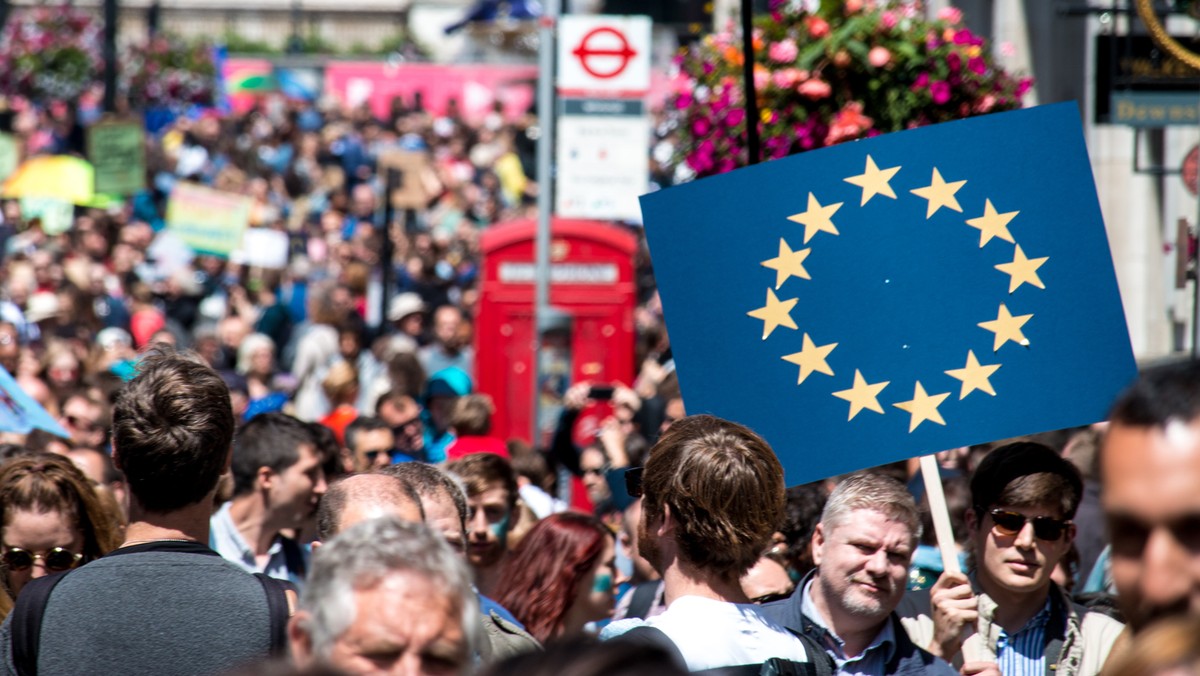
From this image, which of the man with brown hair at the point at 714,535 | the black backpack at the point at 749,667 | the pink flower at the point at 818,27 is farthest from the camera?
the pink flower at the point at 818,27

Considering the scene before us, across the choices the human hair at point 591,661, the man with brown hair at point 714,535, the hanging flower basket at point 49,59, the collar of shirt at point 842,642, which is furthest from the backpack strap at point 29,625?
the hanging flower basket at point 49,59

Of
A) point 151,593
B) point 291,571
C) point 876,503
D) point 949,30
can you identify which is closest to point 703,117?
point 949,30

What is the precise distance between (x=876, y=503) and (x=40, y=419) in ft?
11.1

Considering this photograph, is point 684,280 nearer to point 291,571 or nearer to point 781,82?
point 291,571

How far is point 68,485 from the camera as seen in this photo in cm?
454

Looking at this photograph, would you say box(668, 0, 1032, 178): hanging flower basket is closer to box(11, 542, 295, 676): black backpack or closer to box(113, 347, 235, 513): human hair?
box(113, 347, 235, 513): human hair

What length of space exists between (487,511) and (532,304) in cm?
886

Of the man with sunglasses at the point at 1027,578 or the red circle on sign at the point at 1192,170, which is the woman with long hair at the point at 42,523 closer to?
the man with sunglasses at the point at 1027,578

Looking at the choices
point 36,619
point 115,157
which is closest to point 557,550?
point 36,619

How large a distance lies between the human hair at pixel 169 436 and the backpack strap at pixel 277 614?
29 centimetres

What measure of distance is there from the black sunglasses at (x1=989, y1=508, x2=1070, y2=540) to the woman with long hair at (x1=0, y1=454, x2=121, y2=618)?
2362mm

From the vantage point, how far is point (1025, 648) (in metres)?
4.53

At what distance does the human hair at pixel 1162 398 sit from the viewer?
2.18 meters

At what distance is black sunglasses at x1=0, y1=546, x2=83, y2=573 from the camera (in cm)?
436
